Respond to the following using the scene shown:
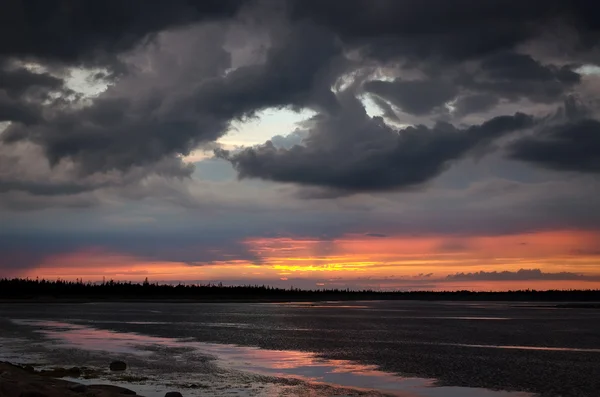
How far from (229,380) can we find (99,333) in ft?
107

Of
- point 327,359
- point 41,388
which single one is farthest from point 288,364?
point 41,388

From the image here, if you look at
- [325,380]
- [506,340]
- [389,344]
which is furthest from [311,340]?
[325,380]

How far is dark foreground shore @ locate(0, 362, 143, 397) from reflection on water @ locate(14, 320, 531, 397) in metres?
10.2

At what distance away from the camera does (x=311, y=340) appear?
53.6 meters

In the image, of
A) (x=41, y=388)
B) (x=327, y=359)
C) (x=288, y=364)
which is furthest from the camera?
(x=327, y=359)

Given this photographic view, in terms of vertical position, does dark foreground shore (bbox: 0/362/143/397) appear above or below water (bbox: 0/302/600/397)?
above

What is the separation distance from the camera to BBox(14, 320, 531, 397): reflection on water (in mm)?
28500

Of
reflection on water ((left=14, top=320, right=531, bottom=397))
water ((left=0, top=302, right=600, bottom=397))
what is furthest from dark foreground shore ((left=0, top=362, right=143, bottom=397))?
reflection on water ((left=14, top=320, right=531, bottom=397))

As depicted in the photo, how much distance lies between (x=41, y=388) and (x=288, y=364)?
17.8 metres

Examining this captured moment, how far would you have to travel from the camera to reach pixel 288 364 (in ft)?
120

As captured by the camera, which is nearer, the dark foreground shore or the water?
the dark foreground shore

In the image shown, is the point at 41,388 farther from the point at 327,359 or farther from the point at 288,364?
the point at 327,359

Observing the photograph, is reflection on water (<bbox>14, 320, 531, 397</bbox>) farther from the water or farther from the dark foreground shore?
the dark foreground shore

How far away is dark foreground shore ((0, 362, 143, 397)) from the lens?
1954 centimetres
